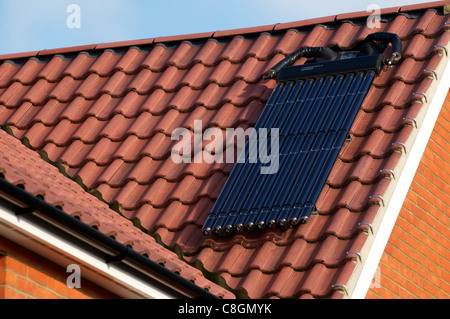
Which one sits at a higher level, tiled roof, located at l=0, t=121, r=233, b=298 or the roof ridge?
the roof ridge

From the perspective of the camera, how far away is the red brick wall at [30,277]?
6102 mm

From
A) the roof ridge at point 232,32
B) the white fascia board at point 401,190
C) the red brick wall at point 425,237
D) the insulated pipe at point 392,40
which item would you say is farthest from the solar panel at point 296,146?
the roof ridge at point 232,32

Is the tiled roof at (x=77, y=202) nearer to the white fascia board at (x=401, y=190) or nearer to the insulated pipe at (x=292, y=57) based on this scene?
the white fascia board at (x=401, y=190)

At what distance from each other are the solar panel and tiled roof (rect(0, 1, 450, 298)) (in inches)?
5.8

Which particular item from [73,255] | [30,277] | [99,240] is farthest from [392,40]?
[30,277]

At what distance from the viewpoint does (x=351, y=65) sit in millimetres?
9680

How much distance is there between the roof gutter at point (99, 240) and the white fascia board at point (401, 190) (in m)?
1.37

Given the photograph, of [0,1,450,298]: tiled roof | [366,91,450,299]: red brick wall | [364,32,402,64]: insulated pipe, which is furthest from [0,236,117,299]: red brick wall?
[364,32,402,64]: insulated pipe

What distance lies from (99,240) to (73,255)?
0.19 meters

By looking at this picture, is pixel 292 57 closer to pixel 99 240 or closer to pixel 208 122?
pixel 208 122

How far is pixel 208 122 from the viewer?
32.6 ft

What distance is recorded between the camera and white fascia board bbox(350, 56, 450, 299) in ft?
25.5

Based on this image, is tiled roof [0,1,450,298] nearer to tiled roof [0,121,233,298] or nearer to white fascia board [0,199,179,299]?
tiled roof [0,121,233,298]
